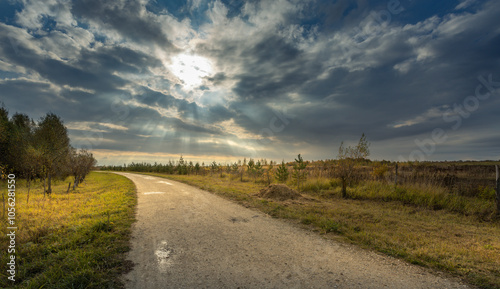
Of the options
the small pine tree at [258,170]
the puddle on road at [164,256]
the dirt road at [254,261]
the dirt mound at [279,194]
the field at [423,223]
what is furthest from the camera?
the small pine tree at [258,170]

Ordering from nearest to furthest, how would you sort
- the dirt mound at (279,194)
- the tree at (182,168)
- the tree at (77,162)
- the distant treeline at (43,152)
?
1. the dirt mound at (279,194)
2. the distant treeline at (43,152)
3. the tree at (77,162)
4. the tree at (182,168)

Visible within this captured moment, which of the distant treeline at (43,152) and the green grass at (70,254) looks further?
the distant treeline at (43,152)

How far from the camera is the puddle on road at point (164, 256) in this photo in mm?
4250

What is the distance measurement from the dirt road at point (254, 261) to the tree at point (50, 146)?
1453cm

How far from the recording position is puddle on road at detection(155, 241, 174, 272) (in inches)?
167

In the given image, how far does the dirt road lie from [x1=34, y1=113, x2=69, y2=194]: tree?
14533mm

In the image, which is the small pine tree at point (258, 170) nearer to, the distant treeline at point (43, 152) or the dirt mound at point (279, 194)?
the dirt mound at point (279, 194)

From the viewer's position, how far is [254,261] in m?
4.51

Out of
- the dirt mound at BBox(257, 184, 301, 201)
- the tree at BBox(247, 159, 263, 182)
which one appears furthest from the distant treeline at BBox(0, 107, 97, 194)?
the tree at BBox(247, 159, 263, 182)

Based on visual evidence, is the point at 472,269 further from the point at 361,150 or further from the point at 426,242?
the point at 361,150

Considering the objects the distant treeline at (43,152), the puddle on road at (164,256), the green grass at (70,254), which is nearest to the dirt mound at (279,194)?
the green grass at (70,254)

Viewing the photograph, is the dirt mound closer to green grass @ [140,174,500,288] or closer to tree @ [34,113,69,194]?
green grass @ [140,174,500,288]

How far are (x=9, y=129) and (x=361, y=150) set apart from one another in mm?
39369

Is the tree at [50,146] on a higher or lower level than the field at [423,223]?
higher
